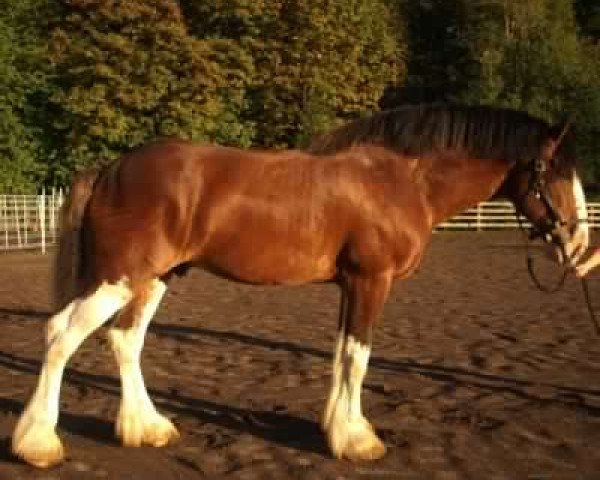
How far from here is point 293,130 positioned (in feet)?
127

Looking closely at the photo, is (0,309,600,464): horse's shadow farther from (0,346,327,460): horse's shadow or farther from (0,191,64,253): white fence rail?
(0,191,64,253): white fence rail

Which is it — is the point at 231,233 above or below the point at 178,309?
above

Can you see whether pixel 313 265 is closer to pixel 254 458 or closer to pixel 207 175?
pixel 207 175

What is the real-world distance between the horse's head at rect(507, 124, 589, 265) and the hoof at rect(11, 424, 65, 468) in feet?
10.8

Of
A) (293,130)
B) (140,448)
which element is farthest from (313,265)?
(293,130)

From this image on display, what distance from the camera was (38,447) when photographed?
4.96m

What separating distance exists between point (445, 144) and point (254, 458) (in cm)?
234

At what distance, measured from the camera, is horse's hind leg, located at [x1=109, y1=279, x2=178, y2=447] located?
17.9 feet

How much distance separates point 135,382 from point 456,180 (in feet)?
8.16

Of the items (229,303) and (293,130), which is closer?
(229,303)

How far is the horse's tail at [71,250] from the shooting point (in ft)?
17.5

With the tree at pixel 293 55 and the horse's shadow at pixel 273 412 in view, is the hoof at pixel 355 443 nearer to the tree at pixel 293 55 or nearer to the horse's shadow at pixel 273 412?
the horse's shadow at pixel 273 412

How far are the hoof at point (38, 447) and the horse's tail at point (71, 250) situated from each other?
772 mm

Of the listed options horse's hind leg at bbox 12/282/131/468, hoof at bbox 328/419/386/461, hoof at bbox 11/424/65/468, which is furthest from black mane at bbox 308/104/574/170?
hoof at bbox 11/424/65/468
